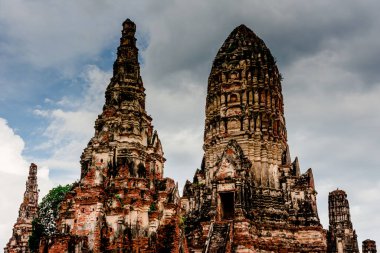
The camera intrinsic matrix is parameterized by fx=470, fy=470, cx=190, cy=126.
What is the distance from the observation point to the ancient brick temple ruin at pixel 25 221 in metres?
40.5

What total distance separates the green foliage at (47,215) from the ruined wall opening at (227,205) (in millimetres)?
17202

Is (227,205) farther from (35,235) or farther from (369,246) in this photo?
(369,246)

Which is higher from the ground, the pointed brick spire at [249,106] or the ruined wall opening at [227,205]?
the pointed brick spire at [249,106]

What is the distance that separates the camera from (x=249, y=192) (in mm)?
23031

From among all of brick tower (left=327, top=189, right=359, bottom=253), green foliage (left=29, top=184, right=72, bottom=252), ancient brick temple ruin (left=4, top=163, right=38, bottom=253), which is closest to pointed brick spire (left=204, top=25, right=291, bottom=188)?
brick tower (left=327, top=189, right=359, bottom=253)

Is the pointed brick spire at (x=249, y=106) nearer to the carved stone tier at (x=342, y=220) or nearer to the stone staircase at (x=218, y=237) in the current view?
the stone staircase at (x=218, y=237)

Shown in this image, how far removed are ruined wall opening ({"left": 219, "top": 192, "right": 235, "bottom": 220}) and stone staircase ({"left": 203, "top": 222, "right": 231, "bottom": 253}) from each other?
1.41 meters

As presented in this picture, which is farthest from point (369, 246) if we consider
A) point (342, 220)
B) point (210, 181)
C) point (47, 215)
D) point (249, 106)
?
point (47, 215)

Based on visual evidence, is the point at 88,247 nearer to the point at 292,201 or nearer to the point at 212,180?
the point at 212,180

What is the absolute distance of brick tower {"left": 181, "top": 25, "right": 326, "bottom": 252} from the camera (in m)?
22.0

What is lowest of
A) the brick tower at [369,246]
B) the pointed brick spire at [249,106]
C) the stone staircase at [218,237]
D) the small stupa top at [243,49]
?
the brick tower at [369,246]

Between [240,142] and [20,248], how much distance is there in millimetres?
25159

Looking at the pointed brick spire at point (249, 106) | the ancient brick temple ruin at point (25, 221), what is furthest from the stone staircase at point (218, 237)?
the ancient brick temple ruin at point (25, 221)

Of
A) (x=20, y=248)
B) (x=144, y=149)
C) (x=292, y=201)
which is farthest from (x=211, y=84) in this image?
(x=20, y=248)
